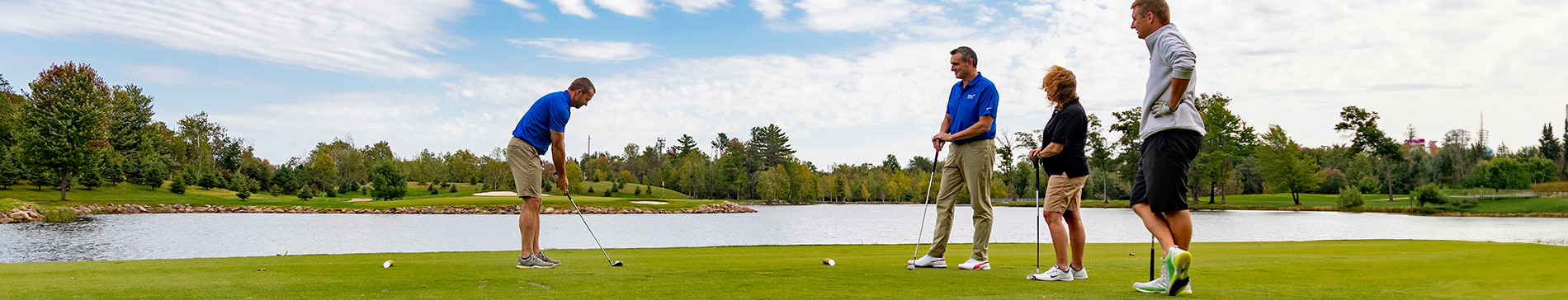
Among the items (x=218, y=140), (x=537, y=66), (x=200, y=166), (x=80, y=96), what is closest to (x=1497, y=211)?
(x=537, y=66)

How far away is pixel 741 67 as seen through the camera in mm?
48531

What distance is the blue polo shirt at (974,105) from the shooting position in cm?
593

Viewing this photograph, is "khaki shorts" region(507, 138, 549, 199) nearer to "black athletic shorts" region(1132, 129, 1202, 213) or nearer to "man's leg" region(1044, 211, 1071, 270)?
"man's leg" region(1044, 211, 1071, 270)

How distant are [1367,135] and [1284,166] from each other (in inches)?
225

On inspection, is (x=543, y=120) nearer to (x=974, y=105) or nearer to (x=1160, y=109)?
(x=974, y=105)

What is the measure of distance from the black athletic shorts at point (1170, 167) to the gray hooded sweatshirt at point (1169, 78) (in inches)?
2.0

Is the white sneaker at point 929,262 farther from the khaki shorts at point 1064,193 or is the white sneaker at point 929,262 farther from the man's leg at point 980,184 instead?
the khaki shorts at point 1064,193

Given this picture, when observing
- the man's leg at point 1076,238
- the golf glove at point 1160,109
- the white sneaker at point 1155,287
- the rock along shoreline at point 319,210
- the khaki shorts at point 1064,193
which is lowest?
the rock along shoreline at point 319,210

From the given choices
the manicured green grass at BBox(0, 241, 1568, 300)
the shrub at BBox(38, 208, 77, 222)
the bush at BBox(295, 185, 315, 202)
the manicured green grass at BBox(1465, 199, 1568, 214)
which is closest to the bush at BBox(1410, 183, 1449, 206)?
the manicured green grass at BBox(1465, 199, 1568, 214)

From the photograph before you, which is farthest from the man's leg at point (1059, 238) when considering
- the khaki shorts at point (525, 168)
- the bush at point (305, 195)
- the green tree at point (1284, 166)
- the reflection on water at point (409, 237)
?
the green tree at point (1284, 166)

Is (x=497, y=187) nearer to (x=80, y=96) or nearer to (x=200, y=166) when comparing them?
(x=200, y=166)

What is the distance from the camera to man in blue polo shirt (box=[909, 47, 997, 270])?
234 inches

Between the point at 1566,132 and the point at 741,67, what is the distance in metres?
71.2

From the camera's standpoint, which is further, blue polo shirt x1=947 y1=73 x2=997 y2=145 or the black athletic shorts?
blue polo shirt x1=947 y1=73 x2=997 y2=145
